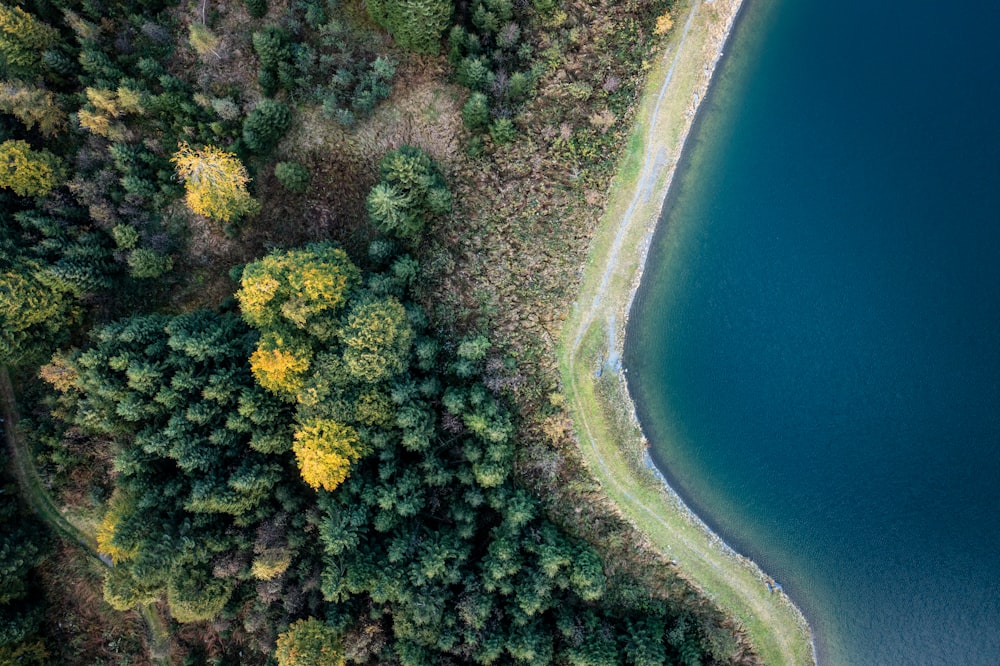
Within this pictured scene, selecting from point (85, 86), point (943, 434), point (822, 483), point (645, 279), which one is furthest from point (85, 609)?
point (943, 434)

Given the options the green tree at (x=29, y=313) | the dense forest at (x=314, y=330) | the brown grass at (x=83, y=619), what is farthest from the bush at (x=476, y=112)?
the brown grass at (x=83, y=619)

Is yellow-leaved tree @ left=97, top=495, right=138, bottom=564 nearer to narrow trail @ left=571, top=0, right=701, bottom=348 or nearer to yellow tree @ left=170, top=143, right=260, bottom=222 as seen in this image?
yellow tree @ left=170, top=143, right=260, bottom=222

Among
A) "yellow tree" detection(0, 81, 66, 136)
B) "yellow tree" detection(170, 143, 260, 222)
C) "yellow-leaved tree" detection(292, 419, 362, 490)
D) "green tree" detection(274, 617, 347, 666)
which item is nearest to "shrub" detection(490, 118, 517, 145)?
"yellow tree" detection(170, 143, 260, 222)

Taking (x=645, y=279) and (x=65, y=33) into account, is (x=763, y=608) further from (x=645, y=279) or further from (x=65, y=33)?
(x=65, y=33)

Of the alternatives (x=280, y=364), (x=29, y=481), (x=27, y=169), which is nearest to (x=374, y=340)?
(x=280, y=364)

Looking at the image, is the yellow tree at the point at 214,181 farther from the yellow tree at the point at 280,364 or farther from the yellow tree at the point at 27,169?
the yellow tree at the point at 280,364

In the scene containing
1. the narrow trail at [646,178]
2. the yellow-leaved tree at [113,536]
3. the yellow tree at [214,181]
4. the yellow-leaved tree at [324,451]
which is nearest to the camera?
the yellow-leaved tree at [113,536]
